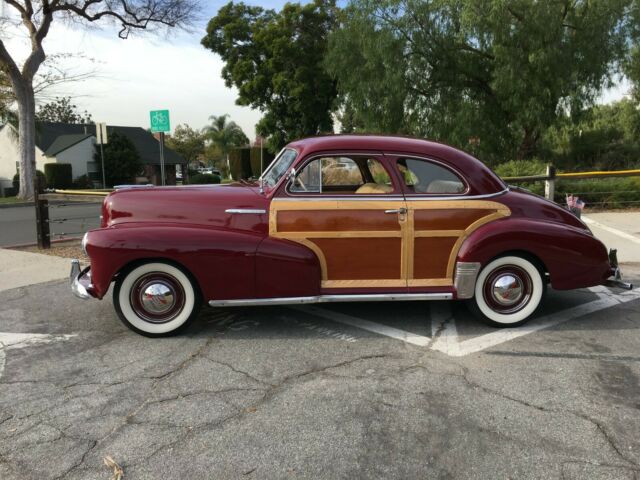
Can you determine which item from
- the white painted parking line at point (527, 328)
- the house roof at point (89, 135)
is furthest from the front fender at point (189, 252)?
the house roof at point (89, 135)

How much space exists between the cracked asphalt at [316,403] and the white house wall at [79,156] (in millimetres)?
39240

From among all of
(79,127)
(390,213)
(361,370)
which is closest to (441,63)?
(390,213)

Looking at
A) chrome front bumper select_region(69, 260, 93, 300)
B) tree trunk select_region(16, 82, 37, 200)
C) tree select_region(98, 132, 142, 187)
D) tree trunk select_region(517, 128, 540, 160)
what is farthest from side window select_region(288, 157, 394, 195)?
tree select_region(98, 132, 142, 187)

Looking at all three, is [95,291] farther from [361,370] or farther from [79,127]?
[79,127]

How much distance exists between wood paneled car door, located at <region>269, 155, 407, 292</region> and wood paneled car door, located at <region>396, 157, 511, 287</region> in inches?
4.4

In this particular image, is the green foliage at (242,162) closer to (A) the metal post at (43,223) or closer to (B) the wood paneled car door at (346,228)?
(A) the metal post at (43,223)

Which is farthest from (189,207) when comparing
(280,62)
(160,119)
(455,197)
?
(280,62)

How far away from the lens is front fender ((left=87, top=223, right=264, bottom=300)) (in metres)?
4.20

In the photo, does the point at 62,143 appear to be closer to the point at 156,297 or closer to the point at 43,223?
the point at 43,223

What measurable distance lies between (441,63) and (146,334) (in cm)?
1648

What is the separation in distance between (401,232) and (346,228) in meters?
0.47

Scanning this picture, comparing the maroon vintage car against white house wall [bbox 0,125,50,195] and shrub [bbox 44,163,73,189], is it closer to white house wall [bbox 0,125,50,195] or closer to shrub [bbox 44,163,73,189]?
shrub [bbox 44,163,73,189]

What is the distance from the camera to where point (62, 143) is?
40.7 metres

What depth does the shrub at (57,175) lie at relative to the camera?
117 feet
